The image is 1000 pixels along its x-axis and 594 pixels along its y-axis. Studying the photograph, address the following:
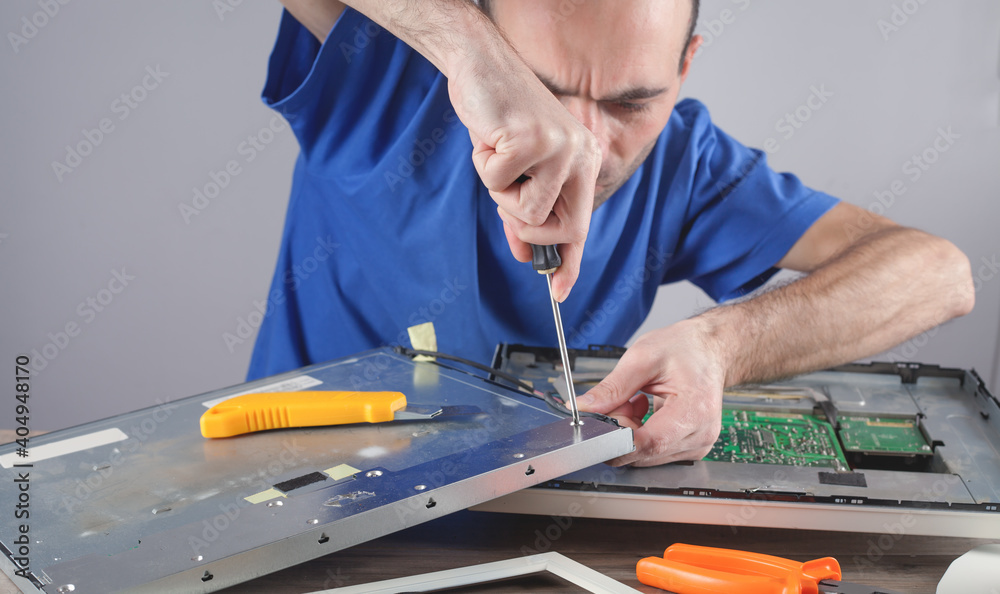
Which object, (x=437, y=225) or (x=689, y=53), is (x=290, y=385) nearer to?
(x=437, y=225)

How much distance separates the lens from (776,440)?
43.3 inches

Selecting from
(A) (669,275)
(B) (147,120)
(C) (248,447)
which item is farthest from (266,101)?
(B) (147,120)

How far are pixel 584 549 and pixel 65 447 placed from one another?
62 cm

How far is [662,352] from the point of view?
112cm

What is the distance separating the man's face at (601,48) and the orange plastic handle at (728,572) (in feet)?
2.74

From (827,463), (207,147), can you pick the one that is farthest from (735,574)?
(207,147)

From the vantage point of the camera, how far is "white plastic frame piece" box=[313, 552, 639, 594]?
0.78 metres

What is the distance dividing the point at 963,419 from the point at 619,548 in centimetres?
62

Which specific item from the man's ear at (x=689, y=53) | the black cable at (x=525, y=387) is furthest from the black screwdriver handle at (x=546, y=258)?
the man's ear at (x=689, y=53)

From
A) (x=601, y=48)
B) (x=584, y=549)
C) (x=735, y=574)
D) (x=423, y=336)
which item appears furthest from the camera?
(x=423, y=336)

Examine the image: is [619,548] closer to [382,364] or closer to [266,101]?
[382,364]

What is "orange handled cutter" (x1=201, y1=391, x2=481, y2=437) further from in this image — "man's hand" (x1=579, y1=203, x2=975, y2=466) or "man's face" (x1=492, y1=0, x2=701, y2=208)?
"man's face" (x1=492, y1=0, x2=701, y2=208)

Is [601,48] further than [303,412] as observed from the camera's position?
Yes

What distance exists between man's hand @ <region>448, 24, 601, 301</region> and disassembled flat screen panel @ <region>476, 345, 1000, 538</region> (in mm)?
319
